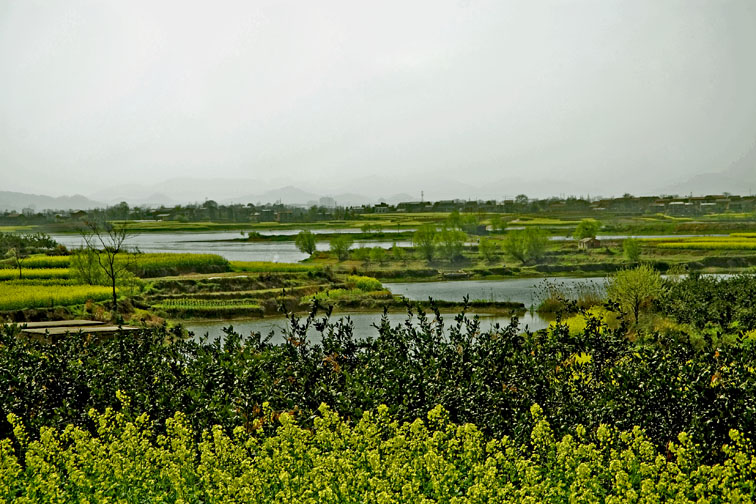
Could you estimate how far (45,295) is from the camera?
2555cm

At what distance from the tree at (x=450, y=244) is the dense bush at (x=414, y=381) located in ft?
165

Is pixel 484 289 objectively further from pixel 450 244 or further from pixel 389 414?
pixel 389 414

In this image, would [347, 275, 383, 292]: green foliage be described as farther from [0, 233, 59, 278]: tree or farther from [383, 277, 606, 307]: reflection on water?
[0, 233, 59, 278]: tree

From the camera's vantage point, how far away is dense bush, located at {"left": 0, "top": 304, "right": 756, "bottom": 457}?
606 centimetres

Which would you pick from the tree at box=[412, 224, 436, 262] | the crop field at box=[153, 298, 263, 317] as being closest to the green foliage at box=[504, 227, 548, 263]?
the tree at box=[412, 224, 436, 262]

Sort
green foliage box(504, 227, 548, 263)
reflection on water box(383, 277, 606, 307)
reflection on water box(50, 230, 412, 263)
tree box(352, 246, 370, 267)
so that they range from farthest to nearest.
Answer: reflection on water box(50, 230, 412, 263) < green foliage box(504, 227, 548, 263) < tree box(352, 246, 370, 267) < reflection on water box(383, 277, 606, 307)

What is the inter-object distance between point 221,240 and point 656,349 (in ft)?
249

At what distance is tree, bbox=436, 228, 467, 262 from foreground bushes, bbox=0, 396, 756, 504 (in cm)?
5261

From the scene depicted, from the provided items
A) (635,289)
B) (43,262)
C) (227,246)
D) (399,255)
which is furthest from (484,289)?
(227,246)

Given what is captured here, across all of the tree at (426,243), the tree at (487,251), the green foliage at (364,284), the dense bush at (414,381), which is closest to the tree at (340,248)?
the tree at (426,243)

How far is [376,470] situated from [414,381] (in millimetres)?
1835

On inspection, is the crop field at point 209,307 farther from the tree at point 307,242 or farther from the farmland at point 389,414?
the tree at point 307,242

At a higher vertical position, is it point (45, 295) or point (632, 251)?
point (45, 295)

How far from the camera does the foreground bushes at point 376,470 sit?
4.79 meters
